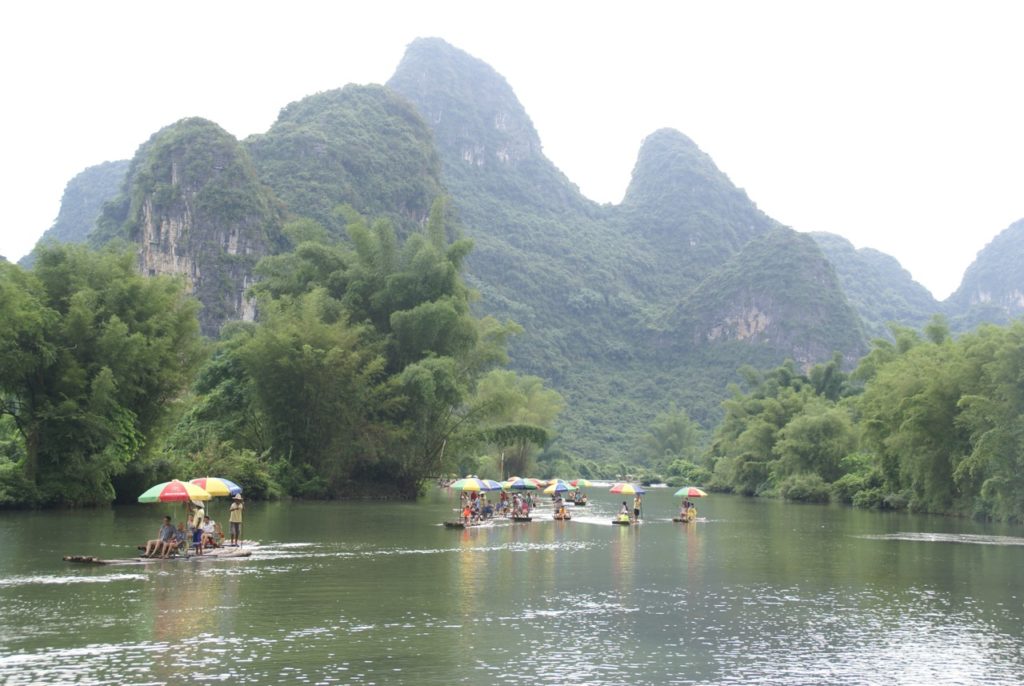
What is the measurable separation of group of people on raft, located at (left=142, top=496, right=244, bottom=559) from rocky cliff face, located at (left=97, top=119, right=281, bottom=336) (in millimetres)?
96505

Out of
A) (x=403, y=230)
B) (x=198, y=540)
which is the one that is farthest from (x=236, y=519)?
(x=403, y=230)

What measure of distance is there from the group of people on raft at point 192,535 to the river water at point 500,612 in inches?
29.2

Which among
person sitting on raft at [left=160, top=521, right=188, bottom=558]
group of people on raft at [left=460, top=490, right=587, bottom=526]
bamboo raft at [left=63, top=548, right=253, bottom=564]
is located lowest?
bamboo raft at [left=63, top=548, right=253, bottom=564]

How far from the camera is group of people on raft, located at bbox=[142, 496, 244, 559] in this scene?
24172 millimetres

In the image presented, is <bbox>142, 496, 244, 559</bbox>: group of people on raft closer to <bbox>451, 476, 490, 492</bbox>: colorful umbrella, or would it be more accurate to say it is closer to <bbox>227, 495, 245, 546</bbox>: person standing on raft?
<bbox>227, 495, 245, 546</bbox>: person standing on raft

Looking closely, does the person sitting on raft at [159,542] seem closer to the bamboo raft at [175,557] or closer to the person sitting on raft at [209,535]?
the bamboo raft at [175,557]

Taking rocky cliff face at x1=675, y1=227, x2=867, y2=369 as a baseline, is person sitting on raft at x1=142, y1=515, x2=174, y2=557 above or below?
below

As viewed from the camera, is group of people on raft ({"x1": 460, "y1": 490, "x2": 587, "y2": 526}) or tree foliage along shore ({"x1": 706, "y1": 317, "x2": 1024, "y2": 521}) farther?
tree foliage along shore ({"x1": 706, "y1": 317, "x2": 1024, "y2": 521})

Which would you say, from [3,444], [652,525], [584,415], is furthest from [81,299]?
[584,415]

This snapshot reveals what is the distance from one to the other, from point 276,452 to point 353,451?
3950mm

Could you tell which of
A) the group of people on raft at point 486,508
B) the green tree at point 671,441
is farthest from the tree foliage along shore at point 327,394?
the green tree at point 671,441

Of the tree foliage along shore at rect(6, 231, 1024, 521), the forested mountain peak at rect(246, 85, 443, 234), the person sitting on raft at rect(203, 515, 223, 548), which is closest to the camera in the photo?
the person sitting on raft at rect(203, 515, 223, 548)

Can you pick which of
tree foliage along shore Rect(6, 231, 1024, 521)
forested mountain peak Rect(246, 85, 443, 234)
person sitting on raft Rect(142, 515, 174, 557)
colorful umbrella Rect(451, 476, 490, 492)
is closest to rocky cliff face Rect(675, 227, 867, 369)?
forested mountain peak Rect(246, 85, 443, 234)

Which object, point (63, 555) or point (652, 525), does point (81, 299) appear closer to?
point (63, 555)
